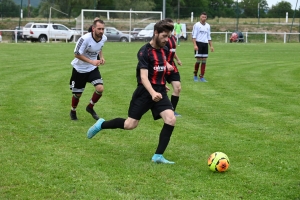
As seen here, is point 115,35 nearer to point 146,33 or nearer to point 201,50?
point 146,33

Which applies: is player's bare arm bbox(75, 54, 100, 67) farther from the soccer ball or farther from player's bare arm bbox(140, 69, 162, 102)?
the soccer ball

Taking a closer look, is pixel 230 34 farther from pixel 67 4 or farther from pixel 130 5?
pixel 67 4

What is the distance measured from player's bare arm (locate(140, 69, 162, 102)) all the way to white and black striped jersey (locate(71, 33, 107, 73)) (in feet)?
9.65

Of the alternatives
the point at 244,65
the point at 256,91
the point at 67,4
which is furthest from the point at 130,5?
the point at 256,91

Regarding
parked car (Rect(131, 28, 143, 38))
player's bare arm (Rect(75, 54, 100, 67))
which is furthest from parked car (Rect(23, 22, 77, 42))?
player's bare arm (Rect(75, 54, 100, 67))

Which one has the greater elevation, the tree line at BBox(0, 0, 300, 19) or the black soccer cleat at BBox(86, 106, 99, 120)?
the tree line at BBox(0, 0, 300, 19)

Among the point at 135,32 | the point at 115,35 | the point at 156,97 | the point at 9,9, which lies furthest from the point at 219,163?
the point at 9,9

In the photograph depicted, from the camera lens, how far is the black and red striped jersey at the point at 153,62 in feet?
21.4

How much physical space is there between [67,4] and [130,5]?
722cm

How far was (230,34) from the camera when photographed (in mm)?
48062

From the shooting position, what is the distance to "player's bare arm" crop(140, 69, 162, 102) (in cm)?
618

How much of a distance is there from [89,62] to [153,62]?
8.89 feet

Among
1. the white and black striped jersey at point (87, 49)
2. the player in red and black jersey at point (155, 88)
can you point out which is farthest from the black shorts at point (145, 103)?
the white and black striped jersey at point (87, 49)

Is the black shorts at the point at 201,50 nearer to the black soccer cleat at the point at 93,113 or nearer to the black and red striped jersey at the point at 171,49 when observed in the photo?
the black and red striped jersey at the point at 171,49
